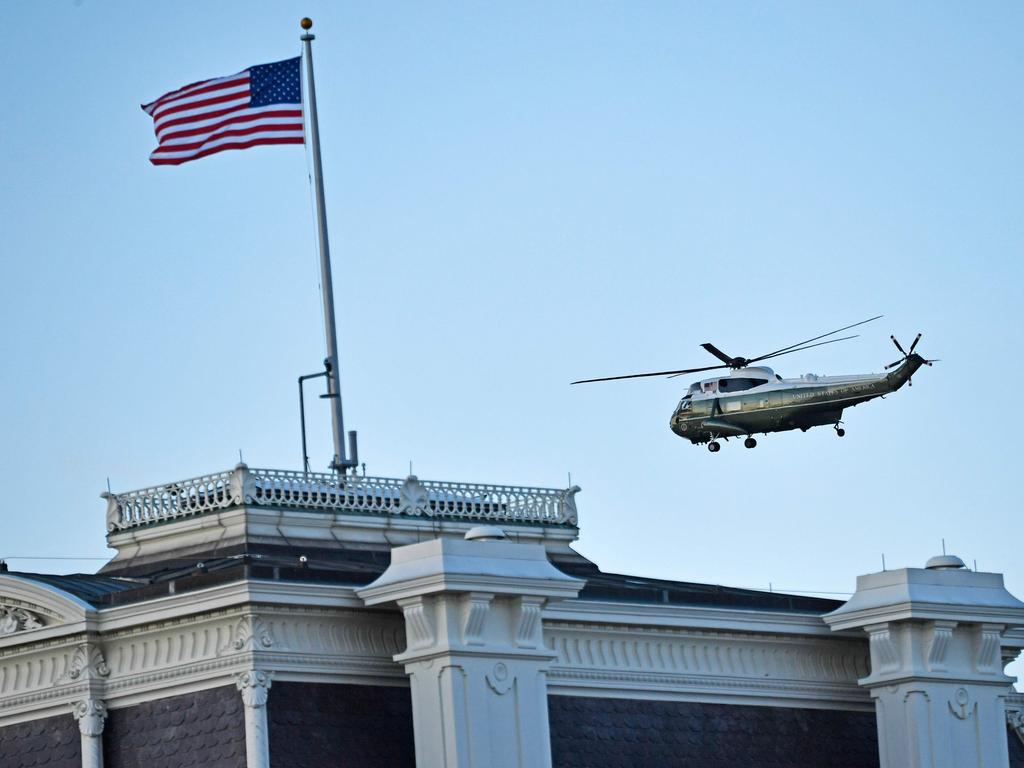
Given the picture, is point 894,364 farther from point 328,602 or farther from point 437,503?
point 328,602

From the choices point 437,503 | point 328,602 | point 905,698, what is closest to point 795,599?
point 905,698

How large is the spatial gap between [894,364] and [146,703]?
22390mm

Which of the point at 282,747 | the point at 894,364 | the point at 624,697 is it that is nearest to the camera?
the point at 282,747

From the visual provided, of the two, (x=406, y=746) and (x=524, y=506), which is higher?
(x=524, y=506)

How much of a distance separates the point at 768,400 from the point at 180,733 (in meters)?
24.2

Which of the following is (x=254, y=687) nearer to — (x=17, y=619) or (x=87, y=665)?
(x=87, y=665)

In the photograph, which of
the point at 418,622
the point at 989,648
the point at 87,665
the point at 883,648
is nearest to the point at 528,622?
the point at 418,622

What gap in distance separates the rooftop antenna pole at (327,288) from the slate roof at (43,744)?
8457mm

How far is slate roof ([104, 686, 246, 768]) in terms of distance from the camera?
45312mm

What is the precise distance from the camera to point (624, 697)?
49375 mm

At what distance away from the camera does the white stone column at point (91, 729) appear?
46.7 m

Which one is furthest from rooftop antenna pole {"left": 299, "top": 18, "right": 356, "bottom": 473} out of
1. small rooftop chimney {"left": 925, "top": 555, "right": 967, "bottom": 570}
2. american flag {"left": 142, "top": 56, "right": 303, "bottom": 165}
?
small rooftop chimney {"left": 925, "top": 555, "right": 967, "bottom": 570}

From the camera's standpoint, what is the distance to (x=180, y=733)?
46062 millimetres

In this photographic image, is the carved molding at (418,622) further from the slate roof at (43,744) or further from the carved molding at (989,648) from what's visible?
the carved molding at (989,648)
